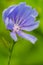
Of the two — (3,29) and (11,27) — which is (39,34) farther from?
(11,27)

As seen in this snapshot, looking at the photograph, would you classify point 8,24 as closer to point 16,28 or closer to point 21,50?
point 16,28

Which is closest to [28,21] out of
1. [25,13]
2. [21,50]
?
[25,13]

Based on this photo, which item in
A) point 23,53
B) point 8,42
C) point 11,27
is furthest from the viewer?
point 23,53

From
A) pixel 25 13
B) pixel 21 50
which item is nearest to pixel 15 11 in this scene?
pixel 25 13

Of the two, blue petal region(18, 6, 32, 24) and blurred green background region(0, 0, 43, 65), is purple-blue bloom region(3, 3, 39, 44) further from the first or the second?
blurred green background region(0, 0, 43, 65)

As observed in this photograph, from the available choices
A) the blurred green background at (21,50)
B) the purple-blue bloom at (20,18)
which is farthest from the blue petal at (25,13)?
the blurred green background at (21,50)

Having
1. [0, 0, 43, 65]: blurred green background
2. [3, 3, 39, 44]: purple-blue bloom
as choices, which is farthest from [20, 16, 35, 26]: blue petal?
[0, 0, 43, 65]: blurred green background

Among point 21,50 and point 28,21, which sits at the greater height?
point 21,50

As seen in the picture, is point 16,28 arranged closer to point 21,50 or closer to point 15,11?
point 15,11

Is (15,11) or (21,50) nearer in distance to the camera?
(15,11)

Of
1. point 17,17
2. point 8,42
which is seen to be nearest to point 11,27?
point 17,17
